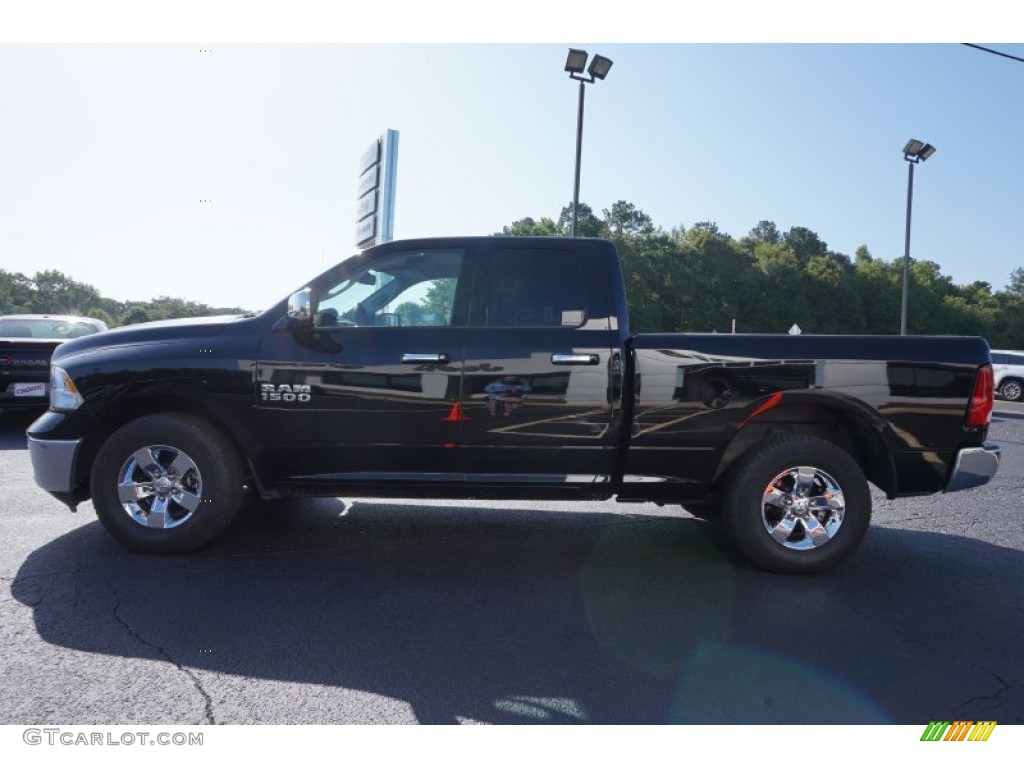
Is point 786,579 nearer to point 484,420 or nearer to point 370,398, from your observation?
point 484,420

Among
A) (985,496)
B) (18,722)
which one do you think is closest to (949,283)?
(985,496)

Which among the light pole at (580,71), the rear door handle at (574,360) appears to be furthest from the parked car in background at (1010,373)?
the rear door handle at (574,360)

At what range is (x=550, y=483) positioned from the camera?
4.44 m

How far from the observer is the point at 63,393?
457 cm

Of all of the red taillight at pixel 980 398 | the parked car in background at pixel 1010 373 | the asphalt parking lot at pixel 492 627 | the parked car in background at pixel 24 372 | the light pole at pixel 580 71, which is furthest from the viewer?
the parked car in background at pixel 1010 373

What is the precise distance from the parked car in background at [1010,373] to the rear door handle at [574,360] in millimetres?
22756

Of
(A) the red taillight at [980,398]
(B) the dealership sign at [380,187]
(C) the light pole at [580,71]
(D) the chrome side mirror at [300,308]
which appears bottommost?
(A) the red taillight at [980,398]

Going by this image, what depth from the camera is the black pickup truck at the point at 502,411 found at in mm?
4352

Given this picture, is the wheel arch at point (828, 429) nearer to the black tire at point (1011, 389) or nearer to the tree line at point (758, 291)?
the black tire at point (1011, 389)

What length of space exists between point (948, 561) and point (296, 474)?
4210 mm

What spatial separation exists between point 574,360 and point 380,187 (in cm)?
797
